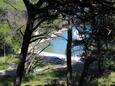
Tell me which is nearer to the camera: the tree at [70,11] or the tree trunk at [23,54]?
the tree at [70,11]

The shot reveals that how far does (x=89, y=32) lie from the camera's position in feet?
20.0

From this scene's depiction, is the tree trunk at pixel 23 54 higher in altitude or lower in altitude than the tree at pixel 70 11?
lower

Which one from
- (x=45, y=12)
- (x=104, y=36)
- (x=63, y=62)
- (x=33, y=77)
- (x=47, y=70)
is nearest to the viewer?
(x=104, y=36)

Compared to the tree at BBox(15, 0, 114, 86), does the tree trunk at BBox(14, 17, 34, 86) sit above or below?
below

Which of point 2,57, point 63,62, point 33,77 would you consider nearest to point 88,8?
point 33,77

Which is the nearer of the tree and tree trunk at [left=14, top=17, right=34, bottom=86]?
the tree

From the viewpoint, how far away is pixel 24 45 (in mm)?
5945

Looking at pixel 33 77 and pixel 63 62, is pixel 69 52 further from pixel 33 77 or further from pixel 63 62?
pixel 63 62

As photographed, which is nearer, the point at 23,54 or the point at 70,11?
the point at 70,11

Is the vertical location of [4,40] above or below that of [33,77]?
above

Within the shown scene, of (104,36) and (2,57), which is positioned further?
(2,57)

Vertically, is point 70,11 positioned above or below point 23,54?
above

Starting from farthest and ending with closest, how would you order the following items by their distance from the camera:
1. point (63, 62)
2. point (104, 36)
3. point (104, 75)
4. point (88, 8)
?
point (63, 62) → point (104, 75) → point (104, 36) → point (88, 8)

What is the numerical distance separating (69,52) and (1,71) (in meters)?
25.3
